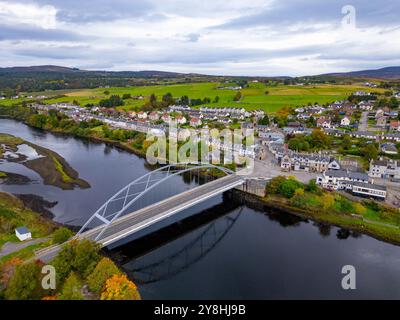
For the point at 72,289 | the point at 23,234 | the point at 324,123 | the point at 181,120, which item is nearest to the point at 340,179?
the point at 72,289

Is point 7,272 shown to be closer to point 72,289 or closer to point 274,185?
point 72,289

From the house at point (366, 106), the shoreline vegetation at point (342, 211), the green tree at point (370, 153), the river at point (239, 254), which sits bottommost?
the river at point (239, 254)

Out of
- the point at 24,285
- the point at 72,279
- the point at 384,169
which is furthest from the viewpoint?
the point at 384,169

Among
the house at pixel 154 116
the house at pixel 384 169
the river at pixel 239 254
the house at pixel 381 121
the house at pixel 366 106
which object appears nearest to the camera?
the river at pixel 239 254

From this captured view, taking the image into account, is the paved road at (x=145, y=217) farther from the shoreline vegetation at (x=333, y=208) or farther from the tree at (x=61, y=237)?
the shoreline vegetation at (x=333, y=208)

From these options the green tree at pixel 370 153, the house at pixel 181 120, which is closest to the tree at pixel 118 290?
the green tree at pixel 370 153

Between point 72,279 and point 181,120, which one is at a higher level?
point 181,120

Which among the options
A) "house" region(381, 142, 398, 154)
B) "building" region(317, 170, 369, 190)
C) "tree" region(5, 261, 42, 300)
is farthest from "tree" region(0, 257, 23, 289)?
"house" region(381, 142, 398, 154)
